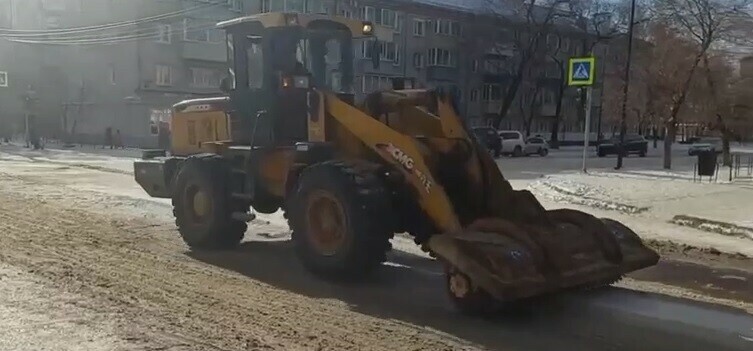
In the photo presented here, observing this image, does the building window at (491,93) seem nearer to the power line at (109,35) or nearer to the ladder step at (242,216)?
the power line at (109,35)

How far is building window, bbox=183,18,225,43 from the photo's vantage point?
171 ft

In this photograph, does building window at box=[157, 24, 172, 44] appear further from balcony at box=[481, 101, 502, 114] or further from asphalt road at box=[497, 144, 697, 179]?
balcony at box=[481, 101, 502, 114]

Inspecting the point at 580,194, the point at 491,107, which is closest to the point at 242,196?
the point at 580,194

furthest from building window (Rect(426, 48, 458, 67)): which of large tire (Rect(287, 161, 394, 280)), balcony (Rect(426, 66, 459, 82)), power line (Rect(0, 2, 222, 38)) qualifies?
large tire (Rect(287, 161, 394, 280))

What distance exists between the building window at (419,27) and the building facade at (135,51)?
0.36 ft

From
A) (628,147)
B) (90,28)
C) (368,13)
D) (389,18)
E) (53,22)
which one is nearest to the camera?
(628,147)

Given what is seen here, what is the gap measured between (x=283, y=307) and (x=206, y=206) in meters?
3.57

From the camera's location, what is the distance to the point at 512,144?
1898 inches

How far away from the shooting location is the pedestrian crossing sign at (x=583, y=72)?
2169 cm

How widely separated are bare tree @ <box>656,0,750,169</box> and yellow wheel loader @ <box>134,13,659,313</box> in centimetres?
2409

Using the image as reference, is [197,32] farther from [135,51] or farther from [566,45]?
[566,45]

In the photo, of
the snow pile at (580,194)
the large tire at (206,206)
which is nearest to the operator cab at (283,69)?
the large tire at (206,206)

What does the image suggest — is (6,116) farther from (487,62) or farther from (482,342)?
(482,342)

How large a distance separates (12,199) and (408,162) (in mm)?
11098
